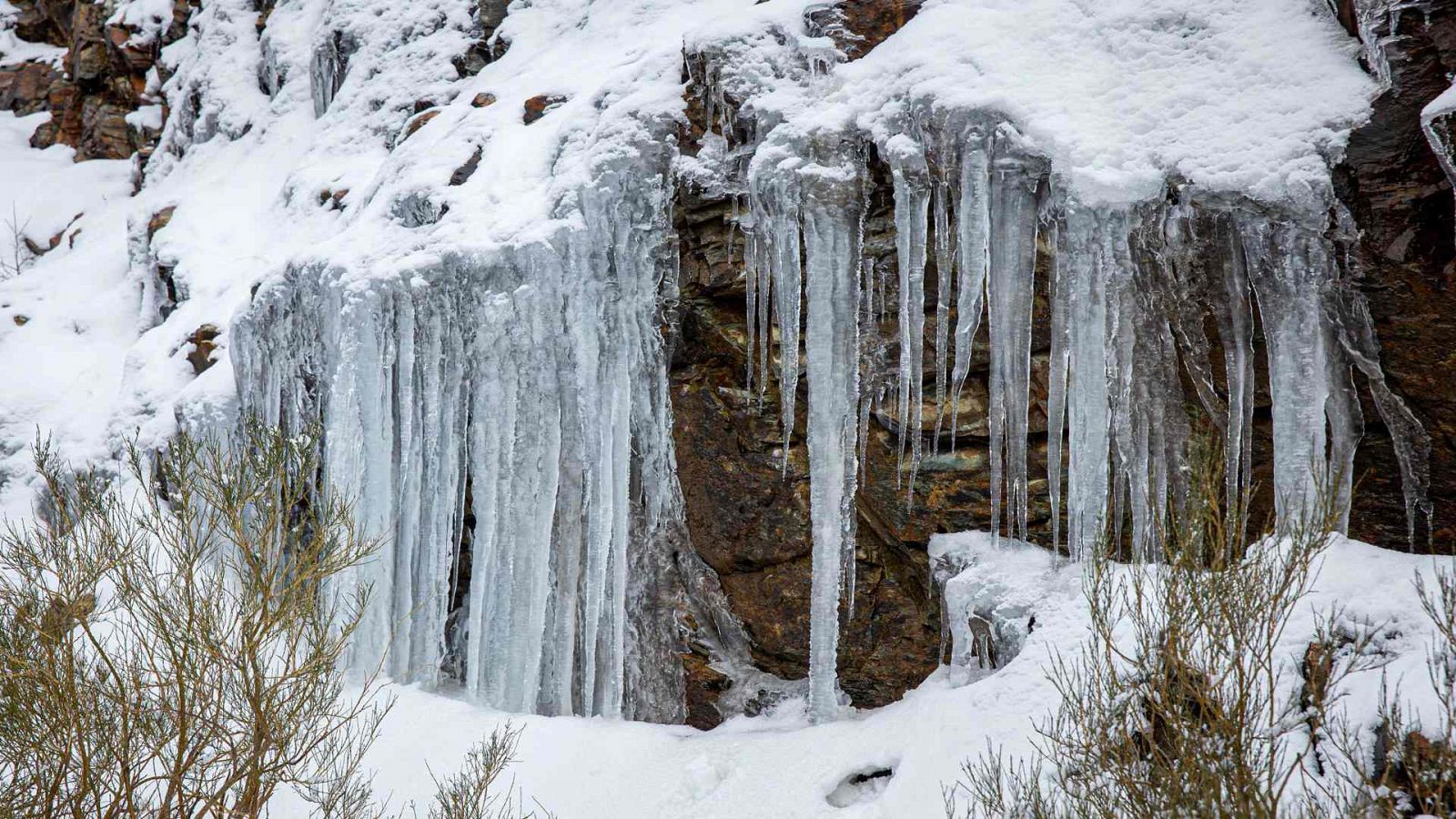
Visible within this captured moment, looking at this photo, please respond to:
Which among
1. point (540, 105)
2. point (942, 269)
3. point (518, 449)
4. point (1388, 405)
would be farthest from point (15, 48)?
point (1388, 405)

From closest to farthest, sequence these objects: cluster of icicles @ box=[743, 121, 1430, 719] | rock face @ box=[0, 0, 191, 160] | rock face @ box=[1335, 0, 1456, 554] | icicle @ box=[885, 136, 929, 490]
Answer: rock face @ box=[1335, 0, 1456, 554]
cluster of icicles @ box=[743, 121, 1430, 719]
icicle @ box=[885, 136, 929, 490]
rock face @ box=[0, 0, 191, 160]

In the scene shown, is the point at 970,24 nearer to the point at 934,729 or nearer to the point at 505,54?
the point at 934,729

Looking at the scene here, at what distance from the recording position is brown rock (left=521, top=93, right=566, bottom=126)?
8.37m

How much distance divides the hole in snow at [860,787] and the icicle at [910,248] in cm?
220

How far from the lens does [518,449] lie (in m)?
7.33

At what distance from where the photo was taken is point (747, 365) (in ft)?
22.6

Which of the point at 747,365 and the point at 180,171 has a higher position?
the point at 180,171

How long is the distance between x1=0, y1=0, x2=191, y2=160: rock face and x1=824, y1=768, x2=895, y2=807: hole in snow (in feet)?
47.3

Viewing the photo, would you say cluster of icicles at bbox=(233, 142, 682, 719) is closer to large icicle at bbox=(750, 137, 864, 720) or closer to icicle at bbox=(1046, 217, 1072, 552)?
large icicle at bbox=(750, 137, 864, 720)

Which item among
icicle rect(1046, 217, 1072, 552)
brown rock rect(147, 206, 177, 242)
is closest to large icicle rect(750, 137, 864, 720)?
icicle rect(1046, 217, 1072, 552)

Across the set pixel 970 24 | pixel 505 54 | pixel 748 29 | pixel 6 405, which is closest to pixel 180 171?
pixel 6 405

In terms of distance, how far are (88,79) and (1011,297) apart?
16.0 metres

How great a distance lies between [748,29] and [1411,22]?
4.03 metres

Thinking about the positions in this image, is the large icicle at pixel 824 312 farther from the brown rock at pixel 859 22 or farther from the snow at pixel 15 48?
the snow at pixel 15 48
